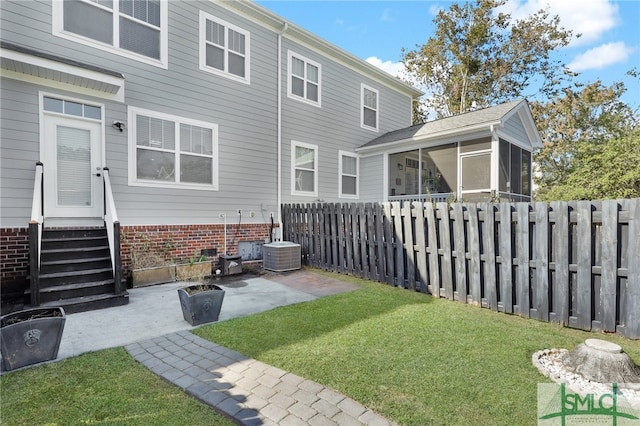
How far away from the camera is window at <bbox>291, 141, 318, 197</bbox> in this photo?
33.7ft

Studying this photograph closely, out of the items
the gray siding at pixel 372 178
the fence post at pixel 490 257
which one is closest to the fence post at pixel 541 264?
the fence post at pixel 490 257

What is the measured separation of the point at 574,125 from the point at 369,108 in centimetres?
1606

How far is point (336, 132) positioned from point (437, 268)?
7354mm

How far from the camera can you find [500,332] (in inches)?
150

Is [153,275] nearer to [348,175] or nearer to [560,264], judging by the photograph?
[560,264]

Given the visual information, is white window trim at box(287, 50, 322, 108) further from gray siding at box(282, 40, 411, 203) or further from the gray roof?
the gray roof

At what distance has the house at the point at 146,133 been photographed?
5.55m

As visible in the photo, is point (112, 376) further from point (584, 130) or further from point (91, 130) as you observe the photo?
point (584, 130)

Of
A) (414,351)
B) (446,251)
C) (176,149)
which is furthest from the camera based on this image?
(176,149)

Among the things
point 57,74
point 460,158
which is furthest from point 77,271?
point 460,158

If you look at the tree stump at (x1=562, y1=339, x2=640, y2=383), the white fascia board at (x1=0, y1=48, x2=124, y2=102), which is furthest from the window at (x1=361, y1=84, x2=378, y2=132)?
the tree stump at (x1=562, y1=339, x2=640, y2=383)

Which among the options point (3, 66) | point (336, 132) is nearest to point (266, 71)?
point (336, 132)

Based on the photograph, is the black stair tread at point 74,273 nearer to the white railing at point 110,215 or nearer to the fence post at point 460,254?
the white railing at point 110,215

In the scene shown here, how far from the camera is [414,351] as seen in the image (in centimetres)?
328
